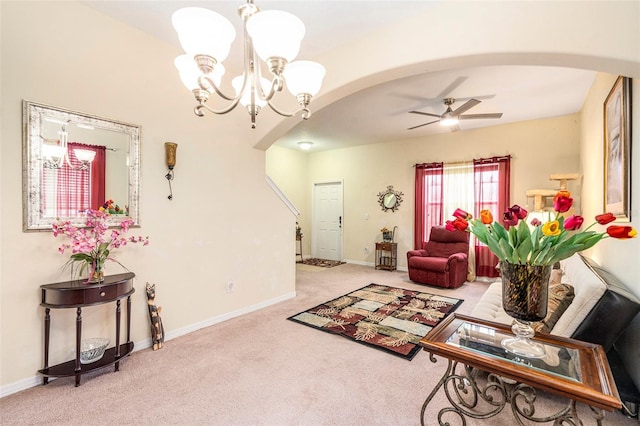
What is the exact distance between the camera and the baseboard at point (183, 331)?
6.46ft

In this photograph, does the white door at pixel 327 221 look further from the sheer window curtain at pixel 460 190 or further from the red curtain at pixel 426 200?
the sheer window curtain at pixel 460 190

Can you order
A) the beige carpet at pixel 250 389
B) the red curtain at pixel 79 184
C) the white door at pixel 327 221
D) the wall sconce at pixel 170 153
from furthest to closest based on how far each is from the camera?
the white door at pixel 327 221 < the wall sconce at pixel 170 153 < the red curtain at pixel 79 184 < the beige carpet at pixel 250 389

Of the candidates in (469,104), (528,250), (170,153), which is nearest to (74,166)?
(170,153)

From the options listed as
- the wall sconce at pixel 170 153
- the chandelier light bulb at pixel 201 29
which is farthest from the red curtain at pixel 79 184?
the chandelier light bulb at pixel 201 29

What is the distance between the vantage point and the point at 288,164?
22.5ft

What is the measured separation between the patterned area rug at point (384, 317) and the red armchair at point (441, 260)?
510 millimetres

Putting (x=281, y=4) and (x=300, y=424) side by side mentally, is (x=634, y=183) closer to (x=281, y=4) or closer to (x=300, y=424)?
(x=300, y=424)

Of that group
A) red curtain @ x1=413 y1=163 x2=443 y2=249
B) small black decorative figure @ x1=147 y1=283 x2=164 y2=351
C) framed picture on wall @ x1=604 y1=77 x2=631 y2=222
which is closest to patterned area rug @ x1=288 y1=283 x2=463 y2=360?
small black decorative figure @ x1=147 y1=283 x2=164 y2=351

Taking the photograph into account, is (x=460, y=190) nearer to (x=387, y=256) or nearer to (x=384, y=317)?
(x=387, y=256)

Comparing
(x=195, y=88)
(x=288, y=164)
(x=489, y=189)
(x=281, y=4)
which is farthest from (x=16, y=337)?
(x=489, y=189)

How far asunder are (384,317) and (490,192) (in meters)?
3.17

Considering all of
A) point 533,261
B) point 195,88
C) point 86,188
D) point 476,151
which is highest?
point 476,151

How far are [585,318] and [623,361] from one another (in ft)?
2.19

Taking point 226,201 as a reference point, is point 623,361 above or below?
below
